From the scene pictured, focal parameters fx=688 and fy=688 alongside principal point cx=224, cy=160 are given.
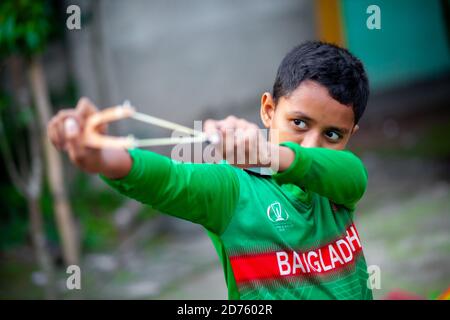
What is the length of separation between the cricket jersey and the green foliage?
3.13 metres

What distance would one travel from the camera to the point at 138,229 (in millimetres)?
6277

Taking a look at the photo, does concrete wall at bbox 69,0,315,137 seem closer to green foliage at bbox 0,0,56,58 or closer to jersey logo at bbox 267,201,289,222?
green foliage at bbox 0,0,56,58

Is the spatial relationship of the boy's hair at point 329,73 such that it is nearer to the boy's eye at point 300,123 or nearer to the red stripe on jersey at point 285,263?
the boy's eye at point 300,123

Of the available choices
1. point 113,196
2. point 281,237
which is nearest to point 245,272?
point 281,237

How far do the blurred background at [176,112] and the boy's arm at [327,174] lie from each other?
2.81 meters

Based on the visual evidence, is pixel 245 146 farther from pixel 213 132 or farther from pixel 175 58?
pixel 175 58

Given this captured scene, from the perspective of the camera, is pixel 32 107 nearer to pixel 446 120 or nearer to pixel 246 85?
pixel 246 85

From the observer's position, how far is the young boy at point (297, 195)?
1700 mm

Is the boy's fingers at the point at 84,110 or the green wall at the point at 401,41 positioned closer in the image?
the boy's fingers at the point at 84,110

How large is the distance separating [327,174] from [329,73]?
13.2 inches

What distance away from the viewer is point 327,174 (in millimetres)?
1743

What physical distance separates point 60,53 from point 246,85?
6.14ft

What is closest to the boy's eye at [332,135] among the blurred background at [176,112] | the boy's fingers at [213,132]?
the boy's fingers at [213,132]

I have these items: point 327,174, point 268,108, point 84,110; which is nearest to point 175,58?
point 268,108
